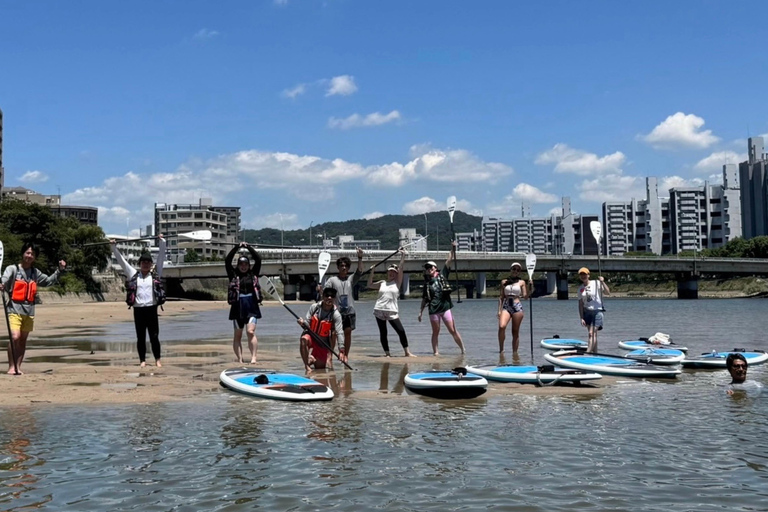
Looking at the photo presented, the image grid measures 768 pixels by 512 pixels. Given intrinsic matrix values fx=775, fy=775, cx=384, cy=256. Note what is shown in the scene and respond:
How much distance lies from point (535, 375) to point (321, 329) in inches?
151

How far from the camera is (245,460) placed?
714 centimetres

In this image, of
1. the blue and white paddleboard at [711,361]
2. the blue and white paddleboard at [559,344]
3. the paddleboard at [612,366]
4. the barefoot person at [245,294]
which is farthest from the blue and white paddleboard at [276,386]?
the blue and white paddleboard at [559,344]

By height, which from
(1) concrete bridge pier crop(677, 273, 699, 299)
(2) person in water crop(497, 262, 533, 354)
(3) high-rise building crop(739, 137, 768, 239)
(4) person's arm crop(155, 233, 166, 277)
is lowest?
(1) concrete bridge pier crop(677, 273, 699, 299)

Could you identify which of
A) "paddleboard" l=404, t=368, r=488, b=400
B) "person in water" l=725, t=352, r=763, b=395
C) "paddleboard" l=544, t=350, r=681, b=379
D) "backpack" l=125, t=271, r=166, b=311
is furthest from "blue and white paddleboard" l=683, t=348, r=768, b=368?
"backpack" l=125, t=271, r=166, b=311

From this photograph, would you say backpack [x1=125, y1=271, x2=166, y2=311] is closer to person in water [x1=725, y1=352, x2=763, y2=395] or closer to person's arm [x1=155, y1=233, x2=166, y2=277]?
person's arm [x1=155, y1=233, x2=166, y2=277]

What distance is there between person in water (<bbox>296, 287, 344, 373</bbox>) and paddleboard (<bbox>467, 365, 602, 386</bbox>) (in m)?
2.58

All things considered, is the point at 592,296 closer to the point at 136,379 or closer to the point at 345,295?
the point at 345,295

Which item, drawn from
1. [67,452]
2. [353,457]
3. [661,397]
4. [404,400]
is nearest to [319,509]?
[353,457]

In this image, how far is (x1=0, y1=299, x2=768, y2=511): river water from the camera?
5.98m

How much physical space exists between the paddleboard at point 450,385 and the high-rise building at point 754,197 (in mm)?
174743

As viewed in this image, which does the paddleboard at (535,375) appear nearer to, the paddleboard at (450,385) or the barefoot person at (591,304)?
the paddleboard at (450,385)

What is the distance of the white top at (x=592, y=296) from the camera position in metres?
15.9

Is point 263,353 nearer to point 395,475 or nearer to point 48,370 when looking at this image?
point 48,370

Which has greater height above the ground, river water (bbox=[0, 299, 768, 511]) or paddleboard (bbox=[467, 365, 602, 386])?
paddleboard (bbox=[467, 365, 602, 386])
